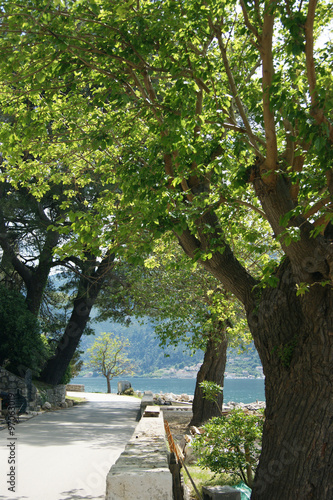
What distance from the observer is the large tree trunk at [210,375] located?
13.8 m

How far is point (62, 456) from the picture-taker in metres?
8.49

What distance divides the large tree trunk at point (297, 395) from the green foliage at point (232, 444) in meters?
0.90

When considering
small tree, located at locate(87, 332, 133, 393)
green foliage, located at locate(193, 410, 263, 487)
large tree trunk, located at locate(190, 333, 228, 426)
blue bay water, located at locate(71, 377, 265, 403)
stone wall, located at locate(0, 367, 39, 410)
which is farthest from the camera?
blue bay water, located at locate(71, 377, 265, 403)

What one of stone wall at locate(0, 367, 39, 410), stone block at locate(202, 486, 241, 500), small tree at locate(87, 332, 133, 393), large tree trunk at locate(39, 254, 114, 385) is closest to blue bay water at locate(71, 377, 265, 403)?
small tree at locate(87, 332, 133, 393)

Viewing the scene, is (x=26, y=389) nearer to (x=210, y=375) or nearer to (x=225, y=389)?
(x=210, y=375)

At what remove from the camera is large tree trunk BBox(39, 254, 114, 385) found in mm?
A: 20562

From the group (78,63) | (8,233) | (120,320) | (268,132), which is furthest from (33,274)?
(268,132)

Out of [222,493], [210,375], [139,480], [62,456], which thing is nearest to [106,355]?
[210,375]

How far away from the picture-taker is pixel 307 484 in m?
5.00

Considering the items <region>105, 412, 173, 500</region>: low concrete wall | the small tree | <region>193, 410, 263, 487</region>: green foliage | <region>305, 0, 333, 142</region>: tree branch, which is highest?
<region>305, 0, 333, 142</region>: tree branch

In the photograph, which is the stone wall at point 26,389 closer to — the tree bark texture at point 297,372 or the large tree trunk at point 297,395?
the tree bark texture at point 297,372

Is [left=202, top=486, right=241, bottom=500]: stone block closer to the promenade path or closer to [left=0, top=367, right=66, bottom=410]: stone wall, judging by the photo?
the promenade path

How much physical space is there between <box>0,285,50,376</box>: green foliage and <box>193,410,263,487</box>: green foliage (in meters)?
11.4

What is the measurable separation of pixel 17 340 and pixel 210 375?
24.5 ft
